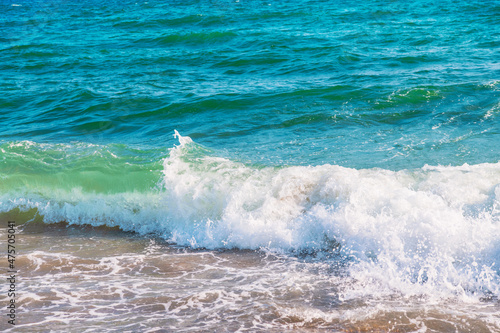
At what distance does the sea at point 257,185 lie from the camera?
490 centimetres

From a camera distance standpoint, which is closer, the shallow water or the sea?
the shallow water

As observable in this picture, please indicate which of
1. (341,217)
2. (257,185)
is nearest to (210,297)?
(341,217)

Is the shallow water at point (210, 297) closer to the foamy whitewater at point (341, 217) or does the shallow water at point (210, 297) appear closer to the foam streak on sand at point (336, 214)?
the foamy whitewater at point (341, 217)

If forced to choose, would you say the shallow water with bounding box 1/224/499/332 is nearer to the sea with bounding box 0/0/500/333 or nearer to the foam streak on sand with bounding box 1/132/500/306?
the sea with bounding box 0/0/500/333

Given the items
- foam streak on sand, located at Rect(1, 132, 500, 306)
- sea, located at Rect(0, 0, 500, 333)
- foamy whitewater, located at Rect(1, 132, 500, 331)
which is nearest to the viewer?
sea, located at Rect(0, 0, 500, 333)

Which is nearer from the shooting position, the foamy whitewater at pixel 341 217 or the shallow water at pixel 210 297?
the shallow water at pixel 210 297

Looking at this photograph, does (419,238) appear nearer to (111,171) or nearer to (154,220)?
(154,220)

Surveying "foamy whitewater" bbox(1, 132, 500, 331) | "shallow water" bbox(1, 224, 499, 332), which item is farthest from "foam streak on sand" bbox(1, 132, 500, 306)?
"shallow water" bbox(1, 224, 499, 332)

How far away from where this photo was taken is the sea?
4.90 meters

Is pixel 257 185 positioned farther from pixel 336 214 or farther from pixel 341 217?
pixel 341 217

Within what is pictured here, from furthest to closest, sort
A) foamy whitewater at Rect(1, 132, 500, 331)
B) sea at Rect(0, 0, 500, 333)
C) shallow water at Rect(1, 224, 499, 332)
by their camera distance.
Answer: foamy whitewater at Rect(1, 132, 500, 331)
sea at Rect(0, 0, 500, 333)
shallow water at Rect(1, 224, 499, 332)

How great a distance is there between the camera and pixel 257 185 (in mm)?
7469

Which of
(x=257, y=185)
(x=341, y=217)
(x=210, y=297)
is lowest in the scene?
(x=210, y=297)

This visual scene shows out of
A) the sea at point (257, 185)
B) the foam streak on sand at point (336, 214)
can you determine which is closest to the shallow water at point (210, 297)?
the sea at point (257, 185)
